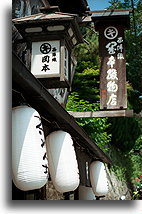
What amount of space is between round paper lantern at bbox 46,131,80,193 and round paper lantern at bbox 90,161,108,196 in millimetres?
1959

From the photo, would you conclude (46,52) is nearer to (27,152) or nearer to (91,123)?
Result: (27,152)

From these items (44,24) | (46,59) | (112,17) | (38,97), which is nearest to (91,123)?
(112,17)

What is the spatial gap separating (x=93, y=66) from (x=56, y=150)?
6.37 metres

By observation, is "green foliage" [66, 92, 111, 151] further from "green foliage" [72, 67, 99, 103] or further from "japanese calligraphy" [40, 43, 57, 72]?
"japanese calligraphy" [40, 43, 57, 72]

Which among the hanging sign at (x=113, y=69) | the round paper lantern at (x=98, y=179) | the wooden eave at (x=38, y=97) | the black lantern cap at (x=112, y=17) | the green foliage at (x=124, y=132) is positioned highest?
the black lantern cap at (x=112, y=17)

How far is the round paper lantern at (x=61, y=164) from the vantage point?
2322mm

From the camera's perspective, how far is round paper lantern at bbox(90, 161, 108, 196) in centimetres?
427

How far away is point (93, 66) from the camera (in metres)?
8.52

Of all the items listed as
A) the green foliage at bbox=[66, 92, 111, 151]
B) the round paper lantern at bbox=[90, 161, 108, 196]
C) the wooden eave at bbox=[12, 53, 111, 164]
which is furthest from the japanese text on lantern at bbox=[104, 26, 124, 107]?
the green foliage at bbox=[66, 92, 111, 151]

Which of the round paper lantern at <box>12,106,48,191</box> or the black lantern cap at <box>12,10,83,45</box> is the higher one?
the black lantern cap at <box>12,10,83,45</box>

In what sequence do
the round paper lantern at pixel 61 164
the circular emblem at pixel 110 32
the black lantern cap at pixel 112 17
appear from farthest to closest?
the circular emblem at pixel 110 32, the black lantern cap at pixel 112 17, the round paper lantern at pixel 61 164

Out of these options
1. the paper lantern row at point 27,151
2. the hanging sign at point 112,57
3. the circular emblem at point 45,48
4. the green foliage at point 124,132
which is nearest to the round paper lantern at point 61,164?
the paper lantern row at point 27,151

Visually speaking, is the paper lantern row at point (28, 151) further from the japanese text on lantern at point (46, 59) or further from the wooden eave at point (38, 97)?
the japanese text on lantern at point (46, 59)

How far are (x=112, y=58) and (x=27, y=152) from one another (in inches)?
85.3
